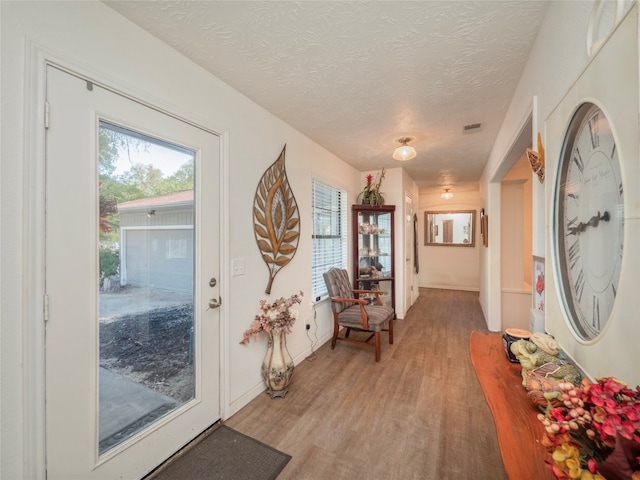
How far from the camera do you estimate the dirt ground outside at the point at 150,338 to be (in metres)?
1.38

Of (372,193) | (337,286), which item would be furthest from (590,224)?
(372,193)

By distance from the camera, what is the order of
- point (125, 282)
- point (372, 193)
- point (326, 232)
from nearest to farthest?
1. point (125, 282)
2. point (326, 232)
3. point (372, 193)

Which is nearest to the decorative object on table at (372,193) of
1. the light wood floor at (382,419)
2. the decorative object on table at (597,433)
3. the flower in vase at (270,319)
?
the light wood floor at (382,419)

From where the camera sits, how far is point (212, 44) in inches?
62.0

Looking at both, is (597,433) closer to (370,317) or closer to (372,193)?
(370,317)

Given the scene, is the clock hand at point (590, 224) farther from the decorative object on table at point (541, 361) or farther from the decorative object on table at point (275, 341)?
the decorative object on table at point (275, 341)

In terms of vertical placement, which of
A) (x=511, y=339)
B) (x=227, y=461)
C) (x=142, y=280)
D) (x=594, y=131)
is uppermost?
(x=594, y=131)

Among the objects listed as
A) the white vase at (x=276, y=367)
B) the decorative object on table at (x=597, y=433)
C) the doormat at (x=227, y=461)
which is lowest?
the doormat at (x=227, y=461)

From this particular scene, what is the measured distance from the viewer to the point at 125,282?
1.45 metres

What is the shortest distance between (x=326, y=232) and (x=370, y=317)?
1.25 m

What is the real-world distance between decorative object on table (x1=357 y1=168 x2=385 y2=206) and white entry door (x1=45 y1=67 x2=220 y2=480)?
2753 mm

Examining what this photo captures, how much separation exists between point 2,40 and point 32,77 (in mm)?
129

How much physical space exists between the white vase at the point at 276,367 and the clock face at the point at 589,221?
6.27ft

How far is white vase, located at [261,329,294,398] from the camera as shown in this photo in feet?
7.20
